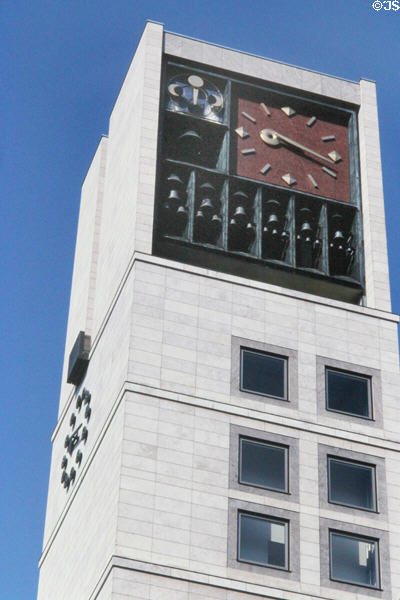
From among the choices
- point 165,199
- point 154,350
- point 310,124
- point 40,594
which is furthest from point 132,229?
point 40,594

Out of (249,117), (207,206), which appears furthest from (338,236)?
(249,117)

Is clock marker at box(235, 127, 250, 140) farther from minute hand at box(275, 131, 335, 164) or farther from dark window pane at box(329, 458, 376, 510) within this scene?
dark window pane at box(329, 458, 376, 510)

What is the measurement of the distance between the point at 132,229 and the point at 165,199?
111 inches


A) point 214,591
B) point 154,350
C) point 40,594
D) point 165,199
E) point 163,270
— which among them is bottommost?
point 214,591

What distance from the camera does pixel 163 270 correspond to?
6494 cm

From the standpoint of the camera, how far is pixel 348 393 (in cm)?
6481

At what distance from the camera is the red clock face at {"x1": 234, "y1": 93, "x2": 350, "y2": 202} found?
71.5 meters

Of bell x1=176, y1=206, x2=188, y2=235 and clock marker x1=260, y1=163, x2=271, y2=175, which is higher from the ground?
clock marker x1=260, y1=163, x2=271, y2=175

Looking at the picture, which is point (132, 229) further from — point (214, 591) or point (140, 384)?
point (214, 591)

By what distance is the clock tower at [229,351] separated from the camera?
59.0m

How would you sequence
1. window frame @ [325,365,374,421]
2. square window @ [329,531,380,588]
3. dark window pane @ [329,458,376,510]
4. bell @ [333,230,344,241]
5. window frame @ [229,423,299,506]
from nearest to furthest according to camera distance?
square window @ [329,531,380,588] → window frame @ [229,423,299,506] → dark window pane @ [329,458,376,510] → window frame @ [325,365,374,421] → bell @ [333,230,344,241]

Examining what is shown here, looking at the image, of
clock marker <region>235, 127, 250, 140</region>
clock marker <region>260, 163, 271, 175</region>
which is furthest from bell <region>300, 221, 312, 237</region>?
clock marker <region>235, 127, 250, 140</region>

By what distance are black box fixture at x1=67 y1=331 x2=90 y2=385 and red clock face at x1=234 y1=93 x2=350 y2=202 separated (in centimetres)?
1037

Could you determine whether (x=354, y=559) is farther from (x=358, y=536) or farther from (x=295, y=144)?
(x=295, y=144)
